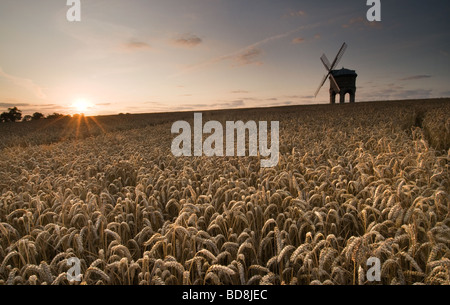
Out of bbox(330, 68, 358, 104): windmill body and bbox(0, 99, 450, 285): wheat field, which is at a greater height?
bbox(330, 68, 358, 104): windmill body

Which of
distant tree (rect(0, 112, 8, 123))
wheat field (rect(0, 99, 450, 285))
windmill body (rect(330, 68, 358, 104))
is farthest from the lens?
windmill body (rect(330, 68, 358, 104))

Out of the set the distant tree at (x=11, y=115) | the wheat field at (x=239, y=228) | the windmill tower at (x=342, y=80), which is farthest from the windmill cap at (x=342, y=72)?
the distant tree at (x=11, y=115)

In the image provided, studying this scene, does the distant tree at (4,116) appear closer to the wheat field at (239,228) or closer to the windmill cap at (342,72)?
the wheat field at (239,228)

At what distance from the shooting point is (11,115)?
55.7 m

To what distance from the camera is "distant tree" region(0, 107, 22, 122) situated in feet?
179

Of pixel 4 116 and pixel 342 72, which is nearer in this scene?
pixel 4 116

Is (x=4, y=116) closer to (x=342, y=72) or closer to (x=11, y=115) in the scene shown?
(x=11, y=115)

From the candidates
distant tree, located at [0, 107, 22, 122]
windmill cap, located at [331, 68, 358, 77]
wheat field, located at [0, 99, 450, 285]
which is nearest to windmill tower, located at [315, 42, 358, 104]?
windmill cap, located at [331, 68, 358, 77]

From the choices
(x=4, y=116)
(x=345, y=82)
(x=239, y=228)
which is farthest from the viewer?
(x=345, y=82)

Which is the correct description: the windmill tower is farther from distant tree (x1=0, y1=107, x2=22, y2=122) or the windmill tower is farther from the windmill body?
distant tree (x1=0, y1=107, x2=22, y2=122)

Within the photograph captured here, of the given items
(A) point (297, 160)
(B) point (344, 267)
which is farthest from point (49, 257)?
(A) point (297, 160)

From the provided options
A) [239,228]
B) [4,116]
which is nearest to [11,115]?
[4,116]

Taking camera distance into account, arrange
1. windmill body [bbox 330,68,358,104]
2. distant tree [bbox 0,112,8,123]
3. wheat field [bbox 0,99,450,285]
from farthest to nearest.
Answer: windmill body [bbox 330,68,358,104], distant tree [bbox 0,112,8,123], wheat field [bbox 0,99,450,285]

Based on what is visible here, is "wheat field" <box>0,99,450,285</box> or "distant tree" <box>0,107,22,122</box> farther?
"distant tree" <box>0,107,22,122</box>
